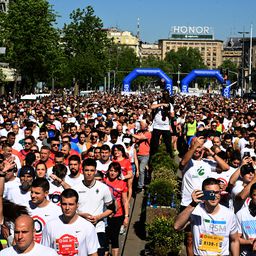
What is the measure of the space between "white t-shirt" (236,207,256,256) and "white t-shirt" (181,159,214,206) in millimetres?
2074

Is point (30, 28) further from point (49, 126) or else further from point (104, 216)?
point (104, 216)

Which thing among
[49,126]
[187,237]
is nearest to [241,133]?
[49,126]

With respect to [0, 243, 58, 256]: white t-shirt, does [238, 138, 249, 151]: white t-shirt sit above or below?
above

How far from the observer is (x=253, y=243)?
6.82 m

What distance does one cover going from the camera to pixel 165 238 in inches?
357

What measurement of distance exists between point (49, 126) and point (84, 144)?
9.52 ft

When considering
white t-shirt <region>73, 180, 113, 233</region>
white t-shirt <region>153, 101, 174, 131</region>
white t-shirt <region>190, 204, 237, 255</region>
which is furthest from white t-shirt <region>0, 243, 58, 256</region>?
white t-shirt <region>153, 101, 174, 131</region>

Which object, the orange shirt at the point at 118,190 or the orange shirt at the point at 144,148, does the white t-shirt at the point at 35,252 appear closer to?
the orange shirt at the point at 118,190

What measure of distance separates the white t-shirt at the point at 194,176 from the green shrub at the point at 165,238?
42 cm

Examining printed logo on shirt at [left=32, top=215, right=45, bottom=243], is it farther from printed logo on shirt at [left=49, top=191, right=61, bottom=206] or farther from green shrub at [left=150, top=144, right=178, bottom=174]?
green shrub at [left=150, top=144, right=178, bottom=174]

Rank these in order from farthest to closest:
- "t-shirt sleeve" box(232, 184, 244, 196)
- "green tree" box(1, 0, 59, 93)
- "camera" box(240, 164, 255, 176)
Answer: "green tree" box(1, 0, 59, 93), "t-shirt sleeve" box(232, 184, 244, 196), "camera" box(240, 164, 255, 176)

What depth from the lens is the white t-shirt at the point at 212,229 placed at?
6.53 metres

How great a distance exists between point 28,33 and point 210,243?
39549 millimetres

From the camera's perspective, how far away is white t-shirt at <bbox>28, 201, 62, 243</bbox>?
6977 millimetres
